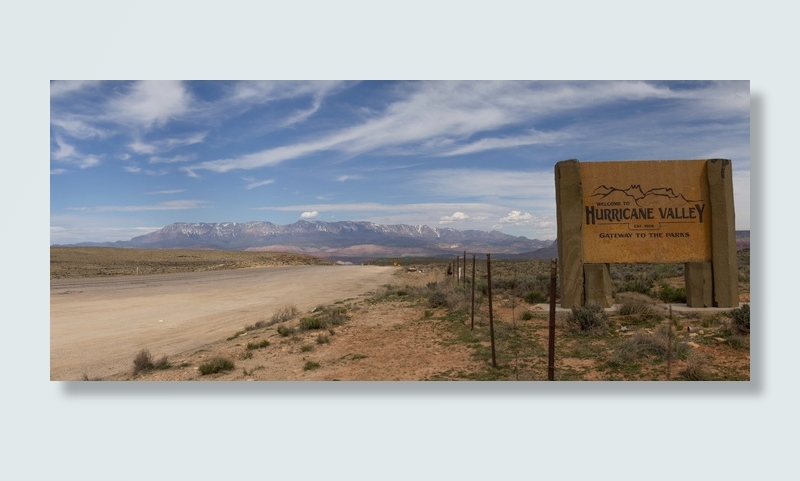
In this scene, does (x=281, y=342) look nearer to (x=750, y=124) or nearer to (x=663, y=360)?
(x=663, y=360)

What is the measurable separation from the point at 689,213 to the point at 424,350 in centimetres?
725

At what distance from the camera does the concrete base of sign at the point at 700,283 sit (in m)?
12.2

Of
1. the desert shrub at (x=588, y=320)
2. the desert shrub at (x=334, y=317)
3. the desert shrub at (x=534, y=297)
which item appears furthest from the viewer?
the desert shrub at (x=534, y=297)

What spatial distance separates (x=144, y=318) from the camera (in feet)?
53.3

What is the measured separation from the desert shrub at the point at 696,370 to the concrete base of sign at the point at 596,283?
3.76 metres

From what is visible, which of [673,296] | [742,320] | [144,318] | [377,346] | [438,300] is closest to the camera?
[742,320]

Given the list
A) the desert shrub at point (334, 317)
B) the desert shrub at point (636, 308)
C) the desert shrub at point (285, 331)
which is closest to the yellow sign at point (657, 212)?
the desert shrub at point (636, 308)

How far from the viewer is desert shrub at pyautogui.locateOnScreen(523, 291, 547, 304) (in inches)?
641

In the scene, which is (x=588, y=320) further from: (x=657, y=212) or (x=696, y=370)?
(x=696, y=370)

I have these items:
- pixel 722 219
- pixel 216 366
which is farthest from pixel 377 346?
pixel 722 219

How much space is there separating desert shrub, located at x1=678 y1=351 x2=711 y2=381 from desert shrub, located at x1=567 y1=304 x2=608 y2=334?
2.52 metres

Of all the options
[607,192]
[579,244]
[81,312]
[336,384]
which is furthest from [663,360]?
[81,312]

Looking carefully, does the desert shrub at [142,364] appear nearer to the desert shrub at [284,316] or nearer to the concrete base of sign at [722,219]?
the desert shrub at [284,316]

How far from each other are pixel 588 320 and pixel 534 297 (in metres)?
5.20
